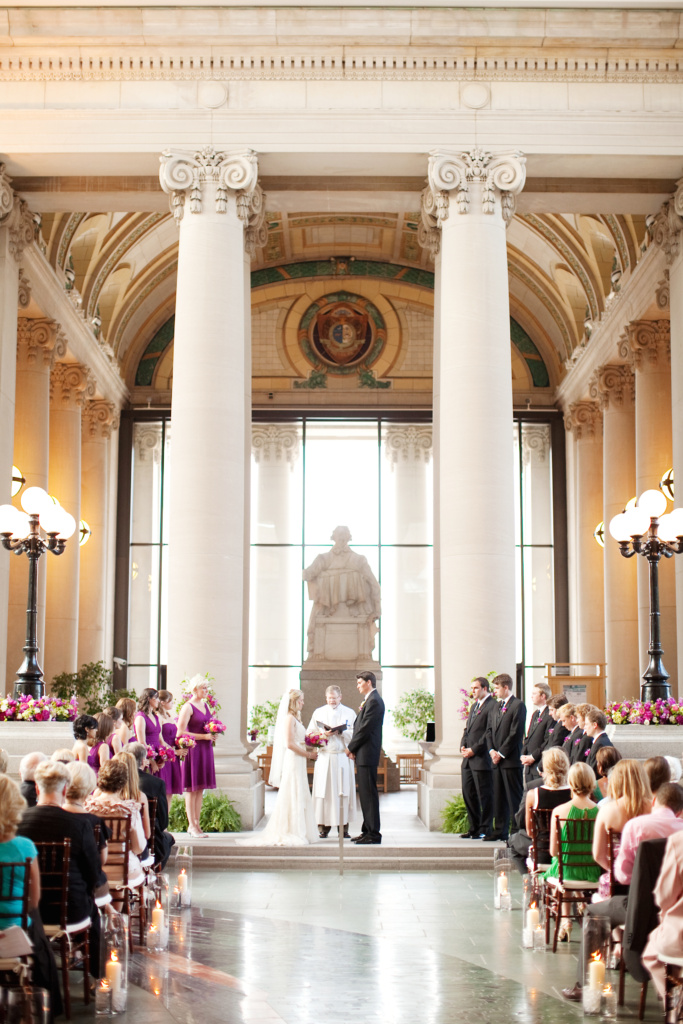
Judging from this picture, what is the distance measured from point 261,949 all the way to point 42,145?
12584 millimetres

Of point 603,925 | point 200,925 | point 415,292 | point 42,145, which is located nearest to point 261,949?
point 200,925

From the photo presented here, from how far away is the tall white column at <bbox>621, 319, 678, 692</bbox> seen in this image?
21312mm

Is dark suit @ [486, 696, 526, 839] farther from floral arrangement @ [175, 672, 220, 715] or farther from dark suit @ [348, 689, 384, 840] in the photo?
floral arrangement @ [175, 672, 220, 715]

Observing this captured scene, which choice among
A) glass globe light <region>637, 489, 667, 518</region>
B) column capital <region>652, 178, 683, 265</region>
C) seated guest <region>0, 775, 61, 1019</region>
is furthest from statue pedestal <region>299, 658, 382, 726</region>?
seated guest <region>0, 775, 61, 1019</region>

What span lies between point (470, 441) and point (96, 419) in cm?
1546

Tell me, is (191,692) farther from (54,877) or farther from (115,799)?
(54,877)

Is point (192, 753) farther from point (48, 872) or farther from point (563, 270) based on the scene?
point (563, 270)

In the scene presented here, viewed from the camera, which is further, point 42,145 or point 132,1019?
point 42,145

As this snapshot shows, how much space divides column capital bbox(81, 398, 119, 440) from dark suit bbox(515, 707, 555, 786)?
60.9 feet

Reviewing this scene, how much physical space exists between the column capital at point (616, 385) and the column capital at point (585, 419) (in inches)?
117

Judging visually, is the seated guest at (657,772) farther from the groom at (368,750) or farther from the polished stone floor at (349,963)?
the groom at (368,750)

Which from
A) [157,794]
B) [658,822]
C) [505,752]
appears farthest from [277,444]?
[658,822]

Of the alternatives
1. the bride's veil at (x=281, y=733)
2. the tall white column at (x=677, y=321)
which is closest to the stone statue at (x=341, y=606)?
the tall white column at (x=677, y=321)

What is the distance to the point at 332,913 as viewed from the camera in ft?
32.4
